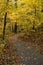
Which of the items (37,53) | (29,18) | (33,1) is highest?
(33,1)

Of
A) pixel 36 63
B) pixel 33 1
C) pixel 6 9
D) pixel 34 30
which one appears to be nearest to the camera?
pixel 36 63

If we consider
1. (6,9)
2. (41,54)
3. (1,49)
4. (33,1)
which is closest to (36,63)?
(41,54)

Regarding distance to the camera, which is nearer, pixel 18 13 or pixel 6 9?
pixel 6 9

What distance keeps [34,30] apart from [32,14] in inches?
117

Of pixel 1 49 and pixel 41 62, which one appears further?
pixel 1 49

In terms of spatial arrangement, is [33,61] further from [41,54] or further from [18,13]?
[18,13]

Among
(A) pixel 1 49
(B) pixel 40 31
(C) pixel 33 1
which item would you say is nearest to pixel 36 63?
(A) pixel 1 49

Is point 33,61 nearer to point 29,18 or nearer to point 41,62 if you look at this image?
point 41,62

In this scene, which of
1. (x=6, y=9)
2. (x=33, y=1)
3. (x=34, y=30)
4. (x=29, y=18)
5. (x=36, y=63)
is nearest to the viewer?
(x=36, y=63)

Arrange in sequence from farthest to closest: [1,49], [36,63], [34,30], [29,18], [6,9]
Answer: [34,30] < [29,18] < [6,9] < [1,49] < [36,63]

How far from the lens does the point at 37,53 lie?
18297 millimetres

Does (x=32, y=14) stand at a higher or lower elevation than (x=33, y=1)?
lower

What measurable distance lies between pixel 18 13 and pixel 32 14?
2.09 m

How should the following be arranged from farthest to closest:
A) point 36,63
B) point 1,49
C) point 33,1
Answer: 1. point 33,1
2. point 1,49
3. point 36,63
